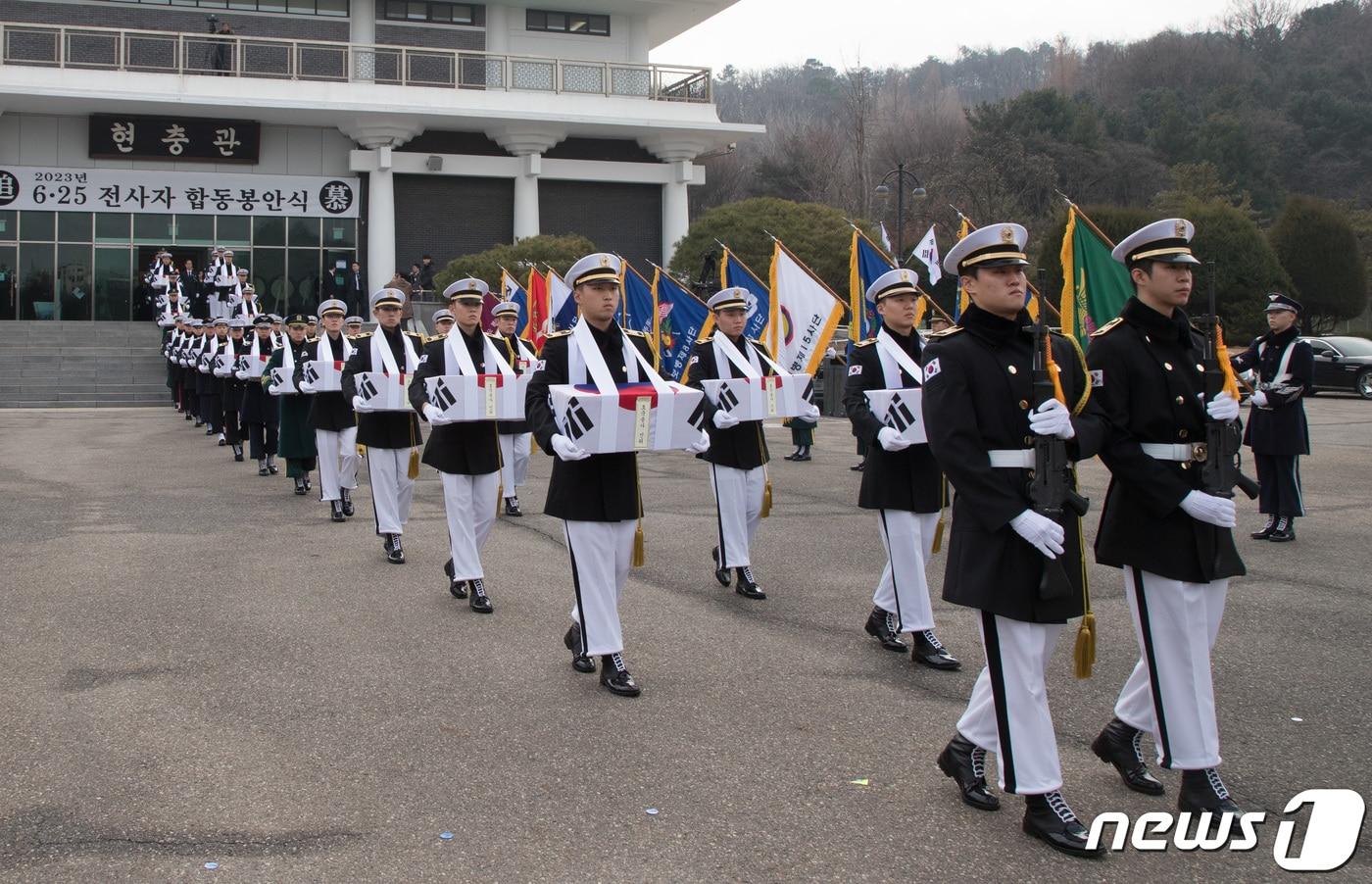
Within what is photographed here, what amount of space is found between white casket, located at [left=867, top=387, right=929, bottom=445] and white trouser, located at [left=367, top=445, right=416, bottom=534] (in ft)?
14.2

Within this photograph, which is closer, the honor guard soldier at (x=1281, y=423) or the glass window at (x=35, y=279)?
the honor guard soldier at (x=1281, y=423)

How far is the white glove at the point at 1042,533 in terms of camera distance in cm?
441

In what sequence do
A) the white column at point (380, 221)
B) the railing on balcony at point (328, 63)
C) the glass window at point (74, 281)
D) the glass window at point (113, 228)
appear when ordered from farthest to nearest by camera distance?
the white column at point (380, 221) → the glass window at point (113, 228) → the glass window at point (74, 281) → the railing on balcony at point (328, 63)

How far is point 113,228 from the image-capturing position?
132 feet

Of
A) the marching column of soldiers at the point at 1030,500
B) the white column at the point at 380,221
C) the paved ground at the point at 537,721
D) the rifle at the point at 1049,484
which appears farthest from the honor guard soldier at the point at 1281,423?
the white column at the point at 380,221

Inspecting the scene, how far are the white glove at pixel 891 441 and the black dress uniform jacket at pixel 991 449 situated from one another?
2.13m

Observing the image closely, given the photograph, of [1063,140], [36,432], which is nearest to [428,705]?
[36,432]

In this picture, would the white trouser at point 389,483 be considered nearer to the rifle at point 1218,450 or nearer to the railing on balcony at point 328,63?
the rifle at point 1218,450

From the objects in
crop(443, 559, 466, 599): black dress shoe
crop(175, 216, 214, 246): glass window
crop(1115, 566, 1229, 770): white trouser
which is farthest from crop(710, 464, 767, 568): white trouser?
crop(175, 216, 214, 246): glass window

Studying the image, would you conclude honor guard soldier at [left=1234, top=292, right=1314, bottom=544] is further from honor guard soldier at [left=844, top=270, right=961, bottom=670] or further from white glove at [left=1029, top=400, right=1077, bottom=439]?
white glove at [left=1029, top=400, right=1077, bottom=439]

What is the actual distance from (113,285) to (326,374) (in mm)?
31313

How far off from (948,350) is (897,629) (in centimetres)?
293

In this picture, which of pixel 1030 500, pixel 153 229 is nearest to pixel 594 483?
pixel 1030 500

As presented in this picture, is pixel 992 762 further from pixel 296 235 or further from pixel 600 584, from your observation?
pixel 296 235
